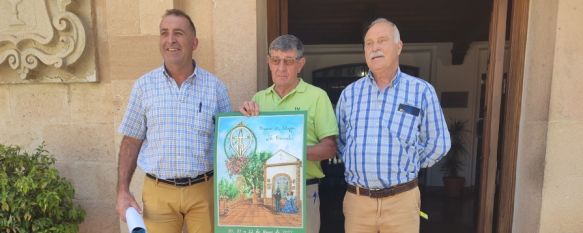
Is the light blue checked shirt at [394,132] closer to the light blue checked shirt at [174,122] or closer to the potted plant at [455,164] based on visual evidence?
the light blue checked shirt at [174,122]

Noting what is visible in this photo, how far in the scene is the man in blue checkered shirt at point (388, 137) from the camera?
2051mm

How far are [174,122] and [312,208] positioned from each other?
39.2 inches

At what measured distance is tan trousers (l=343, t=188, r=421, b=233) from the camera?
2111mm

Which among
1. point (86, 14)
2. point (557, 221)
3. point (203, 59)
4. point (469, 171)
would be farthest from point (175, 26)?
point (469, 171)

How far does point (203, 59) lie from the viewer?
3004 millimetres

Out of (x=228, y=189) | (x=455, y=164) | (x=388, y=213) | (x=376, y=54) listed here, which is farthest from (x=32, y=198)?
(x=455, y=164)

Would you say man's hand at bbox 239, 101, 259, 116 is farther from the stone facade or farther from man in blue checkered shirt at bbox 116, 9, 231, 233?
the stone facade

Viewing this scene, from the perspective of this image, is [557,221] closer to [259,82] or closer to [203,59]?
[259,82]

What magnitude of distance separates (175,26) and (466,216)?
5380 millimetres

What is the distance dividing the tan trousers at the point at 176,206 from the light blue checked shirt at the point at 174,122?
0.31 ft

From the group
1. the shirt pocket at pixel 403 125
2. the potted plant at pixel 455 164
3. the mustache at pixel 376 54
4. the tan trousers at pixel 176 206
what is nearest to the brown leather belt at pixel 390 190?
the shirt pocket at pixel 403 125

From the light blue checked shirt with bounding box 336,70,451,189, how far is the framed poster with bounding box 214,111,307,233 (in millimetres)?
368

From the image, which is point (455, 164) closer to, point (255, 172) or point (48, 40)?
point (255, 172)

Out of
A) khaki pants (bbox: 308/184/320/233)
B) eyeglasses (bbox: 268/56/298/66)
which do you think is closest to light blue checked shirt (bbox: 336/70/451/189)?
khaki pants (bbox: 308/184/320/233)
